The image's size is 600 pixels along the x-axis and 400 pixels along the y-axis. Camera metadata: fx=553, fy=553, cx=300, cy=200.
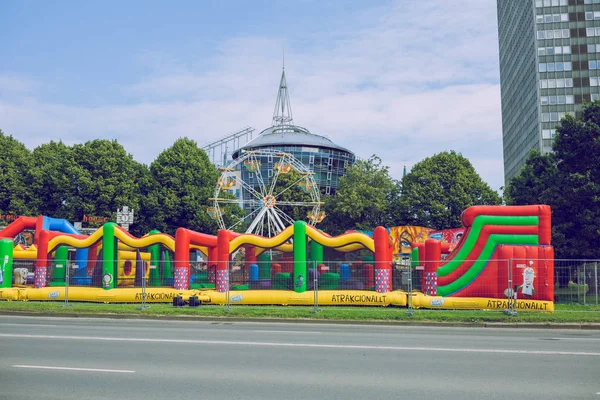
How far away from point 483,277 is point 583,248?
11.1 m

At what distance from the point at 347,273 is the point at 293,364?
15.7 meters

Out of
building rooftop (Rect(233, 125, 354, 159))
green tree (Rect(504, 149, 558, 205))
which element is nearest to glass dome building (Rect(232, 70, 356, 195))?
building rooftop (Rect(233, 125, 354, 159))

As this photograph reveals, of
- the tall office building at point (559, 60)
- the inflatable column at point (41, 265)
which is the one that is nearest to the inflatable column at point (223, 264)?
the inflatable column at point (41, 265)

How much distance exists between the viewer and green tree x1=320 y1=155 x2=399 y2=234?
5781cm

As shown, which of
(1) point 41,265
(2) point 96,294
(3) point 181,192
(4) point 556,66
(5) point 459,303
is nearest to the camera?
(5) point 459,303

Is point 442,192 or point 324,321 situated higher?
point 442,192

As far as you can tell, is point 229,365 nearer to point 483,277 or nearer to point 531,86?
point 483,277

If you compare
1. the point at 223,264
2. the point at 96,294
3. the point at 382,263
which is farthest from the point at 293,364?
the point at 96,294

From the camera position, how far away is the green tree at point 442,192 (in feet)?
179

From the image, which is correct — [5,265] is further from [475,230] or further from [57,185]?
[57,185]

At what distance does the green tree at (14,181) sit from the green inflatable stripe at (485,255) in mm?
45220

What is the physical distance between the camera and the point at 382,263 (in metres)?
23.8

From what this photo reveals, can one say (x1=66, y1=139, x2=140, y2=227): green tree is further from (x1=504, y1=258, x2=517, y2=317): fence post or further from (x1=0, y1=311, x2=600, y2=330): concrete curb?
(x1=504, y1=258, x2=517, y2=317): fence post

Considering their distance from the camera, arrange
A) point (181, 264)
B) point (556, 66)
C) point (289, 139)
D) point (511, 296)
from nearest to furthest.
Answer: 1. point (511, 296)
2. point (181, 264)
3. point (556, 66)
4. point (289, 139)
